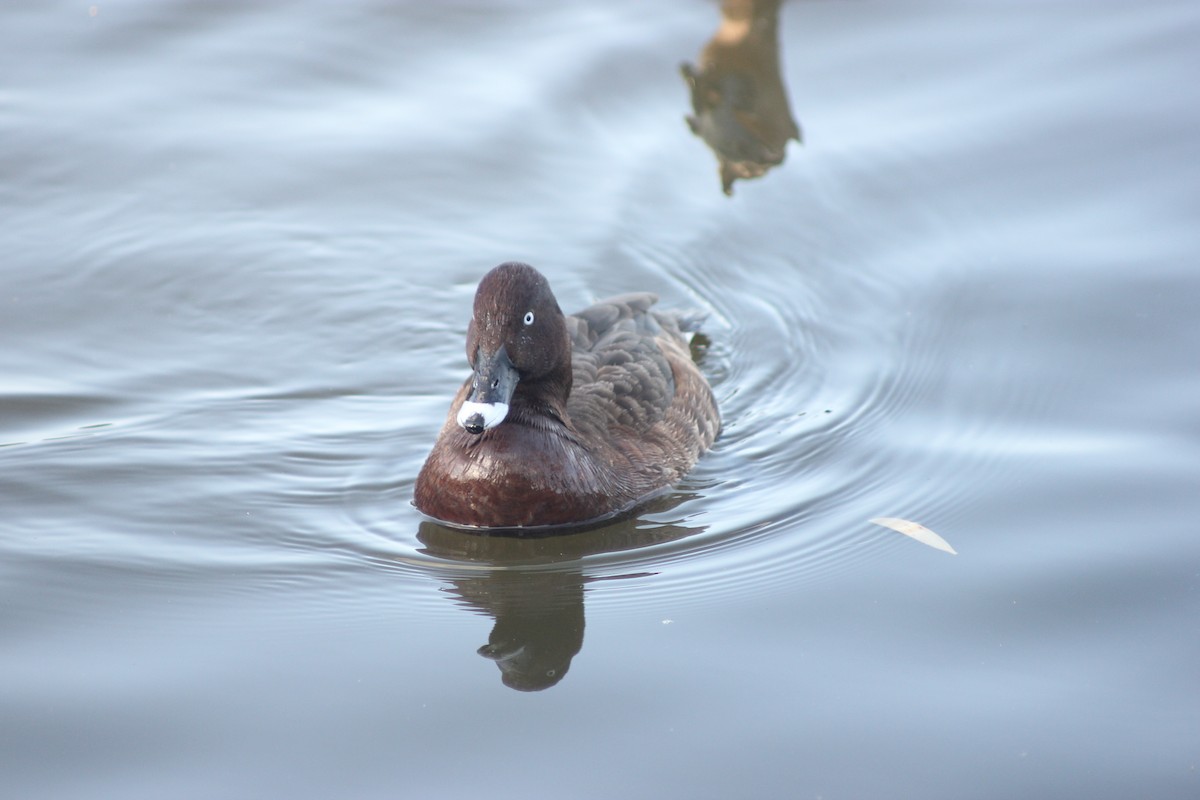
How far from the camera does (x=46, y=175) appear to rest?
1105 centimetres

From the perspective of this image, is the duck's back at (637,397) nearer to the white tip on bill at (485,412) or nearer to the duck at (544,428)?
the duck at (544,428)

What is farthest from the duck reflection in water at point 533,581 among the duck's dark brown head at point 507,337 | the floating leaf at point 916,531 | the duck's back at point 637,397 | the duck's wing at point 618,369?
the floating leaf at point 916,531

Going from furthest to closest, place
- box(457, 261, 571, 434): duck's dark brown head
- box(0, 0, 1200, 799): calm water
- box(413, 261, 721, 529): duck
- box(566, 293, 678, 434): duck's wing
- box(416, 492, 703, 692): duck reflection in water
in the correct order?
box(566, 293, 678, 434): duck's wing
box(413, 261, 721, 529): duck
box(457, 261, 571, 434): duck's dark brown head
box(416, 492, 703, 692): duck reflection in water
box(0, 0, 1200, 799): calm water


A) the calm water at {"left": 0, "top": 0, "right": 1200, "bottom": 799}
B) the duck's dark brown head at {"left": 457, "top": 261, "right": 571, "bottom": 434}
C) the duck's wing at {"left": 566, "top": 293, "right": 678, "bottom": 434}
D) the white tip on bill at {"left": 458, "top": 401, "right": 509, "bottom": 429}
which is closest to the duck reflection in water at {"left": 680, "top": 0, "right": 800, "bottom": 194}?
the calm water at {"left": 0, "top": 0, "right": 1200, "bottom": 799}

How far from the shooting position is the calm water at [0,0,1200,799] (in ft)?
18.4

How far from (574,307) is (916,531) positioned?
3506mm

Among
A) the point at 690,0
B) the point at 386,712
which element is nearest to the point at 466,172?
the point at 690,0

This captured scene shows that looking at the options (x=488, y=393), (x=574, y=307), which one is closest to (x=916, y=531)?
(x=488, y=393)

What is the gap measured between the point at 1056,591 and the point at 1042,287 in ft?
11.9

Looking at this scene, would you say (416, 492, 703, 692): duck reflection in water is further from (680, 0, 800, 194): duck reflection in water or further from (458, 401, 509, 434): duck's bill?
(680, 0, 800, 194): duck reflection in water

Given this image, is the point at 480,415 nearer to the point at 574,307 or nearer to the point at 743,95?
the point at 574,307

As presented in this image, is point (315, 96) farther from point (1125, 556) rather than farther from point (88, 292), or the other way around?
point (1125, 556)

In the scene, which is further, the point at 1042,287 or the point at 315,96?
the point at 315,96

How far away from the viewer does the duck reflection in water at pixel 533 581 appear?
6.11 m
